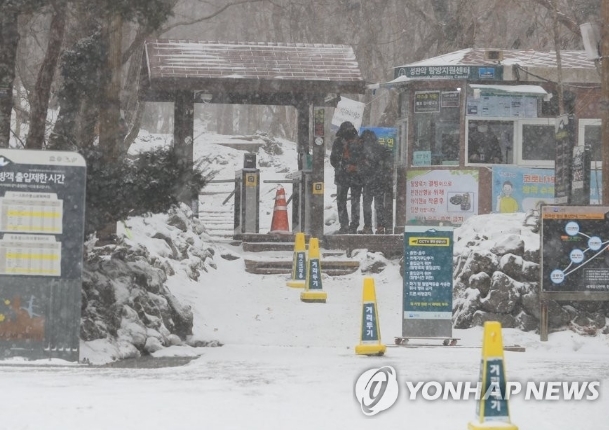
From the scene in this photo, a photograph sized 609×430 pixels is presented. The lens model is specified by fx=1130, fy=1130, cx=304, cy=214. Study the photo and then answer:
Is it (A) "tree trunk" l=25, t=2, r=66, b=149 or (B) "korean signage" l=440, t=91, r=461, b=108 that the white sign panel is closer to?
(B) "korean signage" l=440, t=91, r=461, b=108

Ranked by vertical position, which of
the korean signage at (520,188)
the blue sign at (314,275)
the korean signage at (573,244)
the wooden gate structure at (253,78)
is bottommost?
the blue sign at (314,275)

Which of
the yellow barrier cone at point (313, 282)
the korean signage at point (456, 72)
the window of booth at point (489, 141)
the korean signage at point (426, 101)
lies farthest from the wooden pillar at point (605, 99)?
the korean signage at point (426, 101)

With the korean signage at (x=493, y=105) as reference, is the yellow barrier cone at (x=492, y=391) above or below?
below

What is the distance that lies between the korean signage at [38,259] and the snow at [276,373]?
31 centimetres

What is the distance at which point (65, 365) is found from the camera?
10820mm

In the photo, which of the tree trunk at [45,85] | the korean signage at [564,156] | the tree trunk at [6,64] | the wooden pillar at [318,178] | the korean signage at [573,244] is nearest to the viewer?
the tree trunk at [6,64]

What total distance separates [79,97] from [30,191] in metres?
3.47

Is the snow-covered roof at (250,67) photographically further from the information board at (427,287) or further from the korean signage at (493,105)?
the information board at (427,287)

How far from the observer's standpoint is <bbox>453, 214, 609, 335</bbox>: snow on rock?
14.7 m

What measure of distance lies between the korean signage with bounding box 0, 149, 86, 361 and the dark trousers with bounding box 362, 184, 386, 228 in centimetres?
1036

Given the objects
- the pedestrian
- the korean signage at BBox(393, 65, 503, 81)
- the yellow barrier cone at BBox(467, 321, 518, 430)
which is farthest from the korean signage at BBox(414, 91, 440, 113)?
the yellow barrier cone at BBox(467, 321, 518, 430)

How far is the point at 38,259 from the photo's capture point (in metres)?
11.1

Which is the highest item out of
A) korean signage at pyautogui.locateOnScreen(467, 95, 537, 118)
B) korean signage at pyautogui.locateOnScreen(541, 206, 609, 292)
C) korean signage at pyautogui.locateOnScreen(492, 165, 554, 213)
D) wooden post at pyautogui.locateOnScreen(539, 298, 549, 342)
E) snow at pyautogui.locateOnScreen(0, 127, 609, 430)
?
korean signage at pyautogui.locateOnScreen(467, 95, 537, 118)

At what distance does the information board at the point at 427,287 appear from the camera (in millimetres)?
13227
